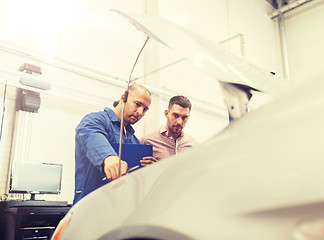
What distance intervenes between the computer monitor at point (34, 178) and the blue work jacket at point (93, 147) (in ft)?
6.35

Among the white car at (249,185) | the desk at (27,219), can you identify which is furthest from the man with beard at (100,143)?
the desk at (27,219)

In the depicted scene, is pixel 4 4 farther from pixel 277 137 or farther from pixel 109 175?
pixel 277 137

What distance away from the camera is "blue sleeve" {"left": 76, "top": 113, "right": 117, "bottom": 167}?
1629 mm

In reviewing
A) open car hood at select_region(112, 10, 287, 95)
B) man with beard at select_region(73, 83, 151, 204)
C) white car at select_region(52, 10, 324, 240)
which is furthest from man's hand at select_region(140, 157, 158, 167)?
white car at select_region(52, 10, 324, 240)

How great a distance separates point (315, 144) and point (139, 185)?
1.19 ft

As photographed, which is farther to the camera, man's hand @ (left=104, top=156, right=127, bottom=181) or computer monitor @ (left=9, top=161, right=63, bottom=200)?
computer monitor @ (left=9, top=161, right=63, bottom=200)

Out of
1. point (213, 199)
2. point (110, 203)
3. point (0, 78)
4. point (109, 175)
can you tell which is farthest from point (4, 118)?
A: point (213, 199)

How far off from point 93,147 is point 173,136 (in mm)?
1089

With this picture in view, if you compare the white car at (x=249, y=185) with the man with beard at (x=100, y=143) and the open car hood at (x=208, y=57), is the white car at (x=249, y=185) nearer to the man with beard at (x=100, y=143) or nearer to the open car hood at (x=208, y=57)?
the open car hood at (x=208, y=57)

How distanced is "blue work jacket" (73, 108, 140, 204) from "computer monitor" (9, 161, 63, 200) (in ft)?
6.35

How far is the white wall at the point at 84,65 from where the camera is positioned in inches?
167

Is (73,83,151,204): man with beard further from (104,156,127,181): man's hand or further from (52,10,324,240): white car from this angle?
(52,10,324,240): white car

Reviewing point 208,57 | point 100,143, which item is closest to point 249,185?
point 208,57

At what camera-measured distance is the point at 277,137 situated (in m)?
0.53
